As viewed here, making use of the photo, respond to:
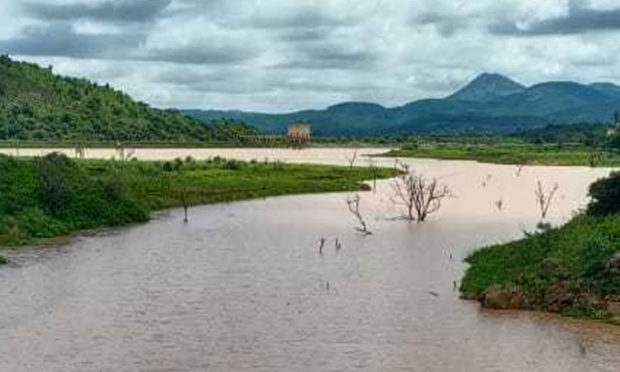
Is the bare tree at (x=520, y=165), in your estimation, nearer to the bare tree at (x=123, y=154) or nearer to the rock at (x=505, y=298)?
the bare tree at (x=123, y=154)

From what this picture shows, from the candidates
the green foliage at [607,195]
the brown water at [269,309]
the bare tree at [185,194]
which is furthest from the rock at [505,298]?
the bare tree at [185,194]

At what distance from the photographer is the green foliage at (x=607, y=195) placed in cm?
4669

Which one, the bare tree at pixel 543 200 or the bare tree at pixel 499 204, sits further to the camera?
the bare tree at pixel 499 204

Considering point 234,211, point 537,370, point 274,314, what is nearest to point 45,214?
→ point 234,211

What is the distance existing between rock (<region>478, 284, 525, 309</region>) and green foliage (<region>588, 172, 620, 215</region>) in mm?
10222

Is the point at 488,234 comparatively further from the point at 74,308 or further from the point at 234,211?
the point at 74,308

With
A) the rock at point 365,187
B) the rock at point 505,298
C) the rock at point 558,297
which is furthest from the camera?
the rock at point 365,187

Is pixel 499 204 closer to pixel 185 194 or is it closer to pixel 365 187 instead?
pixel 365 187

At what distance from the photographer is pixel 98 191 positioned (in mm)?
71500

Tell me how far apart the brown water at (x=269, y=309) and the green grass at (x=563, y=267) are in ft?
3.78

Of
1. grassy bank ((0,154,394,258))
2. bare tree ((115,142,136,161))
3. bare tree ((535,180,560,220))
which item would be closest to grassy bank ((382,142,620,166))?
bare tree ((535,180,560,220))

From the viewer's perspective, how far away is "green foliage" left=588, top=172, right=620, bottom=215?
46688mm

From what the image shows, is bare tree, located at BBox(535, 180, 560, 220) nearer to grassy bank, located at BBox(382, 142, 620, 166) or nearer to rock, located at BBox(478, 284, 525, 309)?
rock, located at BBox(478, 284, 525, 309)

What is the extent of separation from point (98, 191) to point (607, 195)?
38582 millimetres
